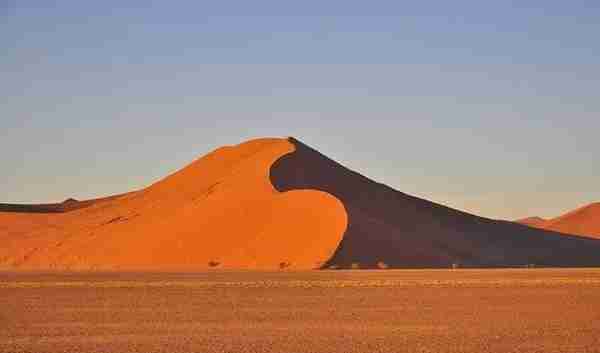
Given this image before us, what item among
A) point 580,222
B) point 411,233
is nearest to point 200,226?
point 411,233

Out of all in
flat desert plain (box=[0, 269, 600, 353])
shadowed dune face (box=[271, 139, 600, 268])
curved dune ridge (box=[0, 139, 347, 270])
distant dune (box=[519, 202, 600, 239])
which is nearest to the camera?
flat desert plain (box=[0, 269, 600, 353])

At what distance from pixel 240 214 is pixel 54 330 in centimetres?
5376

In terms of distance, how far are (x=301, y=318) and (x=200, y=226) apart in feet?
171

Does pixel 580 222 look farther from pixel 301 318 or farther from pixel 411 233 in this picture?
pixel 301 318

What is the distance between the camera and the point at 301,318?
24.7 meters

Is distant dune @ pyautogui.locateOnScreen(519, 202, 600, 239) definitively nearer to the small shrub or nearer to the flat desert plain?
the small shrub

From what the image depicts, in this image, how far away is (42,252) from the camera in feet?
271

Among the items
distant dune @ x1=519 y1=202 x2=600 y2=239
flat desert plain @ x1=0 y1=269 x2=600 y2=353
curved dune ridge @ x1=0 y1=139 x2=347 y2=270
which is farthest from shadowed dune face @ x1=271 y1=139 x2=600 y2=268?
distant dune @ x1=519 y1=202 x2=600 y2=239

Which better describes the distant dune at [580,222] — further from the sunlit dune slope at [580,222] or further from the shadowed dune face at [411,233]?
the shadowed dune face at [411,233]

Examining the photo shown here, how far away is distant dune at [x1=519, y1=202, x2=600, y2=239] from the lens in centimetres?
12862

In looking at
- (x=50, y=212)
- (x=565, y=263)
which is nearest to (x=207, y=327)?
(x=565, y=263)

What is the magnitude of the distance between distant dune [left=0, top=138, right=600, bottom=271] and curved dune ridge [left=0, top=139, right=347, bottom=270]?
0.46 feet

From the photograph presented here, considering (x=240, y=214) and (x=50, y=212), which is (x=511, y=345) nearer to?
(x=240, y=214)

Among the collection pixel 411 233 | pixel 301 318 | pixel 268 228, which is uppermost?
Result: pixel 268 228
